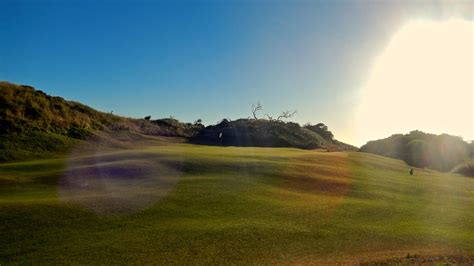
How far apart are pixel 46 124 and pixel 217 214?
43730 millimetres

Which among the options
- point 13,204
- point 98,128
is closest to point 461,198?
point 13,204

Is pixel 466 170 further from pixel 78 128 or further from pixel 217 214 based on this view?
pixel 78 128

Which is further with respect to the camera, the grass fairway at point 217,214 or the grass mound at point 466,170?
the grass mound at point 466,170

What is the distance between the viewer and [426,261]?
59.2ft

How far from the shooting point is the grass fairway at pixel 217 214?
61.2 feet

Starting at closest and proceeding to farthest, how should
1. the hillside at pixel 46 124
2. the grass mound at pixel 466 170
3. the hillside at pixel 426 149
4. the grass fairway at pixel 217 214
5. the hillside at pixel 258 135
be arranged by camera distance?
the grass fairway at pixel 217 214
the hillside at pixel 46 124
the grass mound at pixel 466 170
the hillside at pixel 426 149
the hillside at pixel 258 135

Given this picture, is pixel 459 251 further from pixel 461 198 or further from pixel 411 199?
pixel 461 198

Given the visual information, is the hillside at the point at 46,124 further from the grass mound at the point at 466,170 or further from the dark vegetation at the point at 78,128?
the grass mound at the point at 466,170

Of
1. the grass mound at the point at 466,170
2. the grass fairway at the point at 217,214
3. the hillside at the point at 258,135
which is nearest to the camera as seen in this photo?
the grass fairway at the point at 217,214

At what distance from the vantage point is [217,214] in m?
24.3

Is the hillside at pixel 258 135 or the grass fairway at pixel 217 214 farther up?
the hillside at pixel 258 135

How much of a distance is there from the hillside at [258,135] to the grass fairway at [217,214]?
143 feet

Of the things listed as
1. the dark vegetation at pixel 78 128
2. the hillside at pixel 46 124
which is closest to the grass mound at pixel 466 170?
the dark vegetation at pixel 78 128

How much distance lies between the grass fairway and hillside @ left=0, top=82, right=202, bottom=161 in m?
13.5
